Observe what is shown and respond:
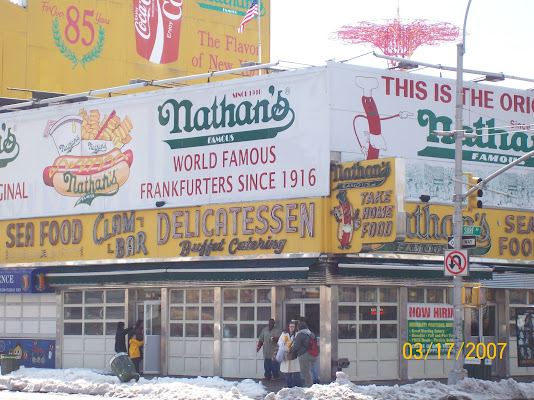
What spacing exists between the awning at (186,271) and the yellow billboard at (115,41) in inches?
413

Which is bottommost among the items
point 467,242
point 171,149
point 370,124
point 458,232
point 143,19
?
point 467,242

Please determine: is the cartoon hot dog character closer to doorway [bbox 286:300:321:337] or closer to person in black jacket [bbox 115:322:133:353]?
person in black jacket [bbox 115:322:133:353]

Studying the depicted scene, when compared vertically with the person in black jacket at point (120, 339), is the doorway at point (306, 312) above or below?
above

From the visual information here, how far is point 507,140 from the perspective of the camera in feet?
105

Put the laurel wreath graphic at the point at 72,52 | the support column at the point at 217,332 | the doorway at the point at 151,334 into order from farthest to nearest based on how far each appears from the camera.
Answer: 1. the laurel wreath graphic at the point at 72,52
2. the doorway at the point at 151,334
3. the support column at the point at 217,332

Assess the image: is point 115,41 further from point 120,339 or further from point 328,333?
point 328,333

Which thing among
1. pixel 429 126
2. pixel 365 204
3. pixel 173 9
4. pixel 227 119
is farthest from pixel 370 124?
pixel 173 9

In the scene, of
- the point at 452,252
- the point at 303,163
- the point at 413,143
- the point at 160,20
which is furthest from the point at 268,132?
the point at 160,20

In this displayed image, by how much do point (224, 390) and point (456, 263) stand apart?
631 cm

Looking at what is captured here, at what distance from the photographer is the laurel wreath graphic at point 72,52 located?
42.1 m

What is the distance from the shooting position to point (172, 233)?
101 feet

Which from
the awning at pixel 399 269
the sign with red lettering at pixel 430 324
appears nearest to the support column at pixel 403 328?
the sign with red lettering at pixel 430 324

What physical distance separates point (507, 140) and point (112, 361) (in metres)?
13.6

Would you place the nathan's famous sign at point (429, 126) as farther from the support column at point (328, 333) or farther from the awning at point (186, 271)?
the support column at point (328, 333)
